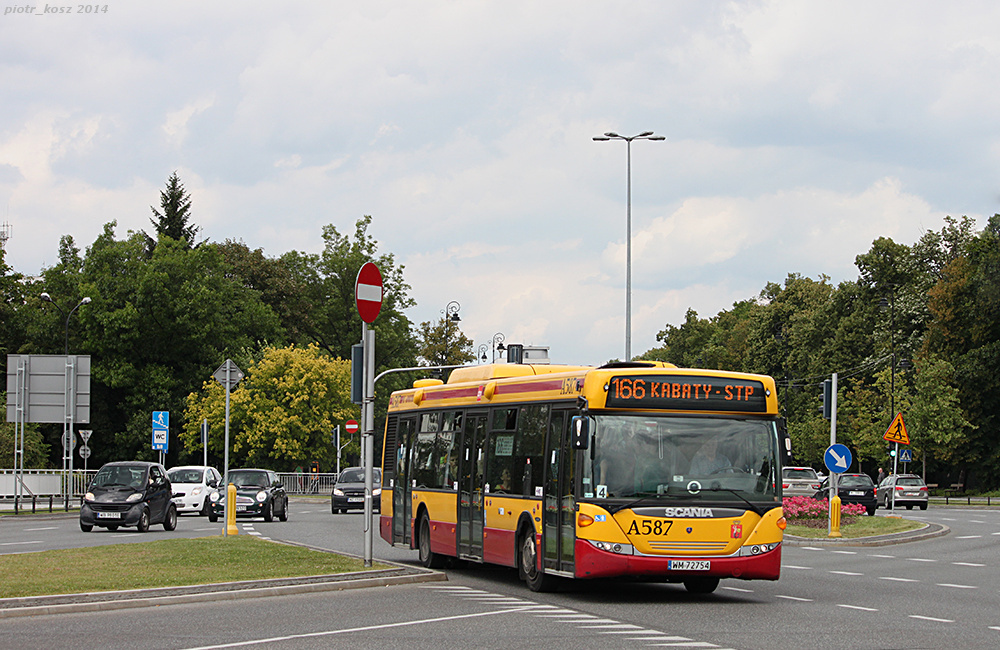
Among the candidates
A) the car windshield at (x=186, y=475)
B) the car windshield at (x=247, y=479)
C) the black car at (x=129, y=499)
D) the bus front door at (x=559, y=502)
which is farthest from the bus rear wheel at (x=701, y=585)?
the car windshield at (x=186, y=475)

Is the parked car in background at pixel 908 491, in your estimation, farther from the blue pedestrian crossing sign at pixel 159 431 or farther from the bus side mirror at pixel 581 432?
the bus side mirror at pixel 581 432

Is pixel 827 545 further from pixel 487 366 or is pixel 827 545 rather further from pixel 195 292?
pixel 195 292

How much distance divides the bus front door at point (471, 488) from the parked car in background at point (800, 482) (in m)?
26.3

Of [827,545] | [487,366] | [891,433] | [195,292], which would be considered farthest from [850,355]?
[487,366]

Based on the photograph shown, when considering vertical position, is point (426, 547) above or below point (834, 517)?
above

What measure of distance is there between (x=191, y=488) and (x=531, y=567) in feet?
85.1

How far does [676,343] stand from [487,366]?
133 metres

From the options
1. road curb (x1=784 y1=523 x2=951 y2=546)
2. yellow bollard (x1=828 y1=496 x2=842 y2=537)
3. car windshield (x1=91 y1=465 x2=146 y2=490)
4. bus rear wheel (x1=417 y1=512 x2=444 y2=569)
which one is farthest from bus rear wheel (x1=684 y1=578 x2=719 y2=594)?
car windshield (x1=91 y1=465 x2=146 y2=490)

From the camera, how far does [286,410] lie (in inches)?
2596

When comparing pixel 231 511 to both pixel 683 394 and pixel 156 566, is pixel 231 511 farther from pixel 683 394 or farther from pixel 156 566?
pixel 683 394

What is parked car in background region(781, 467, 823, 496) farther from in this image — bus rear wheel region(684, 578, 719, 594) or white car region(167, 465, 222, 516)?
bus rear wheel region(684, 578, 719, 594)

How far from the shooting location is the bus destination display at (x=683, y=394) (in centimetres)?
1594

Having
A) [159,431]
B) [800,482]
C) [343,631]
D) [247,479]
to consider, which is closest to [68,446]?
[159,431]

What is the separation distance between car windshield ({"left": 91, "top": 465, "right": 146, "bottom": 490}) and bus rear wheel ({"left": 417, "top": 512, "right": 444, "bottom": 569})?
13145mm
